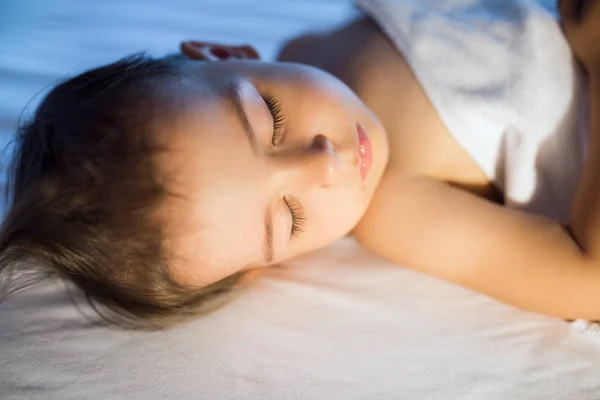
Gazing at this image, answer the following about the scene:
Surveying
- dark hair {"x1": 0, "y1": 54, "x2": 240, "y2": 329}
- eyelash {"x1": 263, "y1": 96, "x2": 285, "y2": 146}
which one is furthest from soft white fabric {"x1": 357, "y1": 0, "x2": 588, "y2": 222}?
dark hair {"x1": 0, "y1": 54, "x2": 240, "y2": 329}

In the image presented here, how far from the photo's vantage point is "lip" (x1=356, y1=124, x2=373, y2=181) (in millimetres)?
823

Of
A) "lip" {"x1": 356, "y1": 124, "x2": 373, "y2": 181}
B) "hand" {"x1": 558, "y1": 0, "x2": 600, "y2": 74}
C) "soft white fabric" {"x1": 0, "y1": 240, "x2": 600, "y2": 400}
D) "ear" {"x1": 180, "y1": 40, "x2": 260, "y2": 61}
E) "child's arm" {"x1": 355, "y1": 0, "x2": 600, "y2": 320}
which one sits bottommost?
"soft white fabric" {"x1": 0, "y1": 240, "x2": 600, "y2": 400}

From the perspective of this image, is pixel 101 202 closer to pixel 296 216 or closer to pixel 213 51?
pixel 296 216

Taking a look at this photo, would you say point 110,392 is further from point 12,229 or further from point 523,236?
point 523,236

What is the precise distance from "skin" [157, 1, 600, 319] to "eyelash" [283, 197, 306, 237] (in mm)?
19

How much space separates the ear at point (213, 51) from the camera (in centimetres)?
98

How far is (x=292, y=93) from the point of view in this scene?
79cm

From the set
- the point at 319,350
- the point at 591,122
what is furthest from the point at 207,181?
the point at 591,122

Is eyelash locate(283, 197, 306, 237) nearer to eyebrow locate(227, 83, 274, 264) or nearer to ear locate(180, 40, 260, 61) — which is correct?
eyebrow locate(227, 83, 274, 264)

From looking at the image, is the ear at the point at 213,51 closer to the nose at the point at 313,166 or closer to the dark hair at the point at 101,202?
the dark hair at the point at 101,202

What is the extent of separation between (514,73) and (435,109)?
0.13 metres

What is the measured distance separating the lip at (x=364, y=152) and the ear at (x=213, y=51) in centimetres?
32

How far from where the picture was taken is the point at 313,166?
2.45 feet

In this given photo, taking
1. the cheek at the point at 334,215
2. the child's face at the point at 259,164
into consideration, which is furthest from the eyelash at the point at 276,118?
the cheek at the point at 334,215
